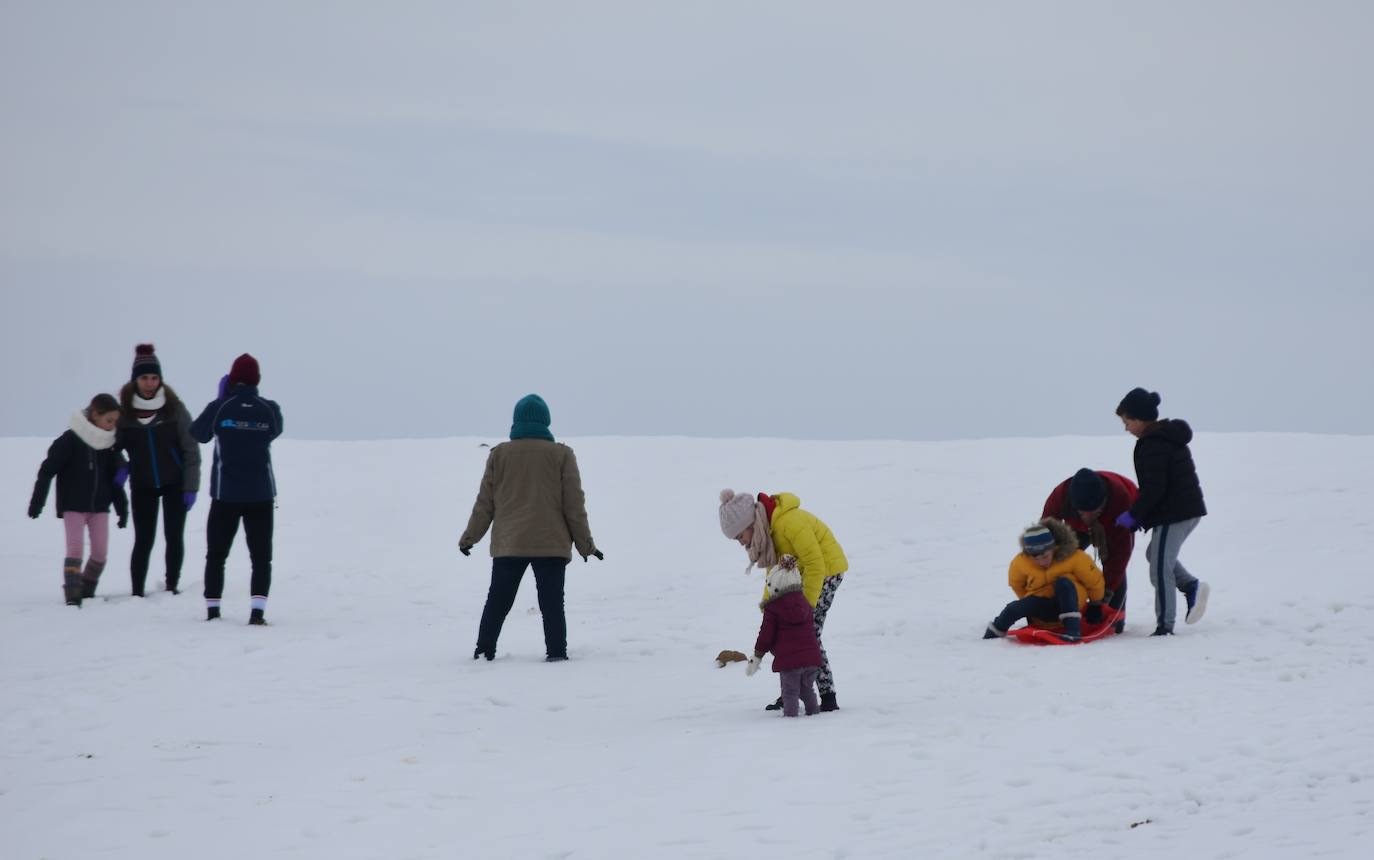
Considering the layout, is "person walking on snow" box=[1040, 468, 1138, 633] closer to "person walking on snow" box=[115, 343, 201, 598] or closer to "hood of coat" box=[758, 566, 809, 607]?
"hood of coat" box=[758, 566, 809, 607]

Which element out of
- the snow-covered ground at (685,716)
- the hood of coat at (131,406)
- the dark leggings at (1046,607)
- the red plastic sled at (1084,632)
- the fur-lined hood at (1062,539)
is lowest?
the snow-covered ground at (685,716)

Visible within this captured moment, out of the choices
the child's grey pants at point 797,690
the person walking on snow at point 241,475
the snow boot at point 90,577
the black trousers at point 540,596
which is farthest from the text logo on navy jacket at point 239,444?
the child's grey pants at point 797,690

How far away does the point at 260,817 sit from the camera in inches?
276

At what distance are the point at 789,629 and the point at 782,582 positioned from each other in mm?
→ 293

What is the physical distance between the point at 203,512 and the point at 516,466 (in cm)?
1066

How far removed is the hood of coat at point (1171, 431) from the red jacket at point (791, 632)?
12.9 ft

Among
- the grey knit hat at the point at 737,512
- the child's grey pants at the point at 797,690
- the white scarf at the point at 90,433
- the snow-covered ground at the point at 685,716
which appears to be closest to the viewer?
the snow-covered ground at the point at 685,716

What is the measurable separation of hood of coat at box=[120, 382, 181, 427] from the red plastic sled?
8.15 meters

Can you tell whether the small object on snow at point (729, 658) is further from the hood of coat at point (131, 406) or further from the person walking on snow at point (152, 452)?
the hood of coat at point (131, 406)

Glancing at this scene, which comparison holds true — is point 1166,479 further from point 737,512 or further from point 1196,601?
point 737,512

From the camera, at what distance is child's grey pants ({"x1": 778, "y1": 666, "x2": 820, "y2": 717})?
8.64 metres

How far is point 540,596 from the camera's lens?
11008mm

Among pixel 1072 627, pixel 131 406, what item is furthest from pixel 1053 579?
pixel 131 406

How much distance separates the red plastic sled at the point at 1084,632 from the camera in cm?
1083
